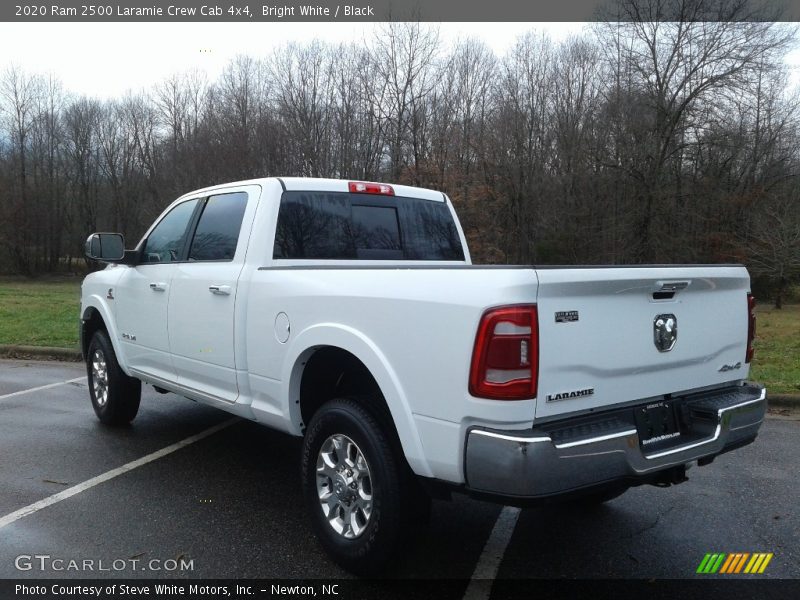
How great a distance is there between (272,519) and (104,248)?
8.83 ft

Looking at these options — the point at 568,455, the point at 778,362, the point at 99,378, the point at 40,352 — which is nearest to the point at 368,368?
the point at 568,455

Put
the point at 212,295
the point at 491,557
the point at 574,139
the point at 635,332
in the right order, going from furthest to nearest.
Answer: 1. the point at 574,139
2. the point at 212,295
3. the point at 491,557
4. the point at 635,332

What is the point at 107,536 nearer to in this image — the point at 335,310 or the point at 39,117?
the point at 335,310

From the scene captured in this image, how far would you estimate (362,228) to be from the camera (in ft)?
15.3

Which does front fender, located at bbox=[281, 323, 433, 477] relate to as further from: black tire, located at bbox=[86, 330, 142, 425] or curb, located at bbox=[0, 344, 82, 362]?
curb, located at bbox=[0, 344, 82, 362]

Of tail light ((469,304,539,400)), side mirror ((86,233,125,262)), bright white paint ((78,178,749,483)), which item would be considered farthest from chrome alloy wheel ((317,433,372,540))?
side mirror ((86,233,125,262))

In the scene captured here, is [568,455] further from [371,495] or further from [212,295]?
[212,295]

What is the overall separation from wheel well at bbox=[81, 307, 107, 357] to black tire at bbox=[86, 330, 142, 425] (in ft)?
0.37

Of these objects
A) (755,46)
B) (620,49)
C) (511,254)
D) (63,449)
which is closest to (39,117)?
(511,254)

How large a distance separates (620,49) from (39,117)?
45561mm

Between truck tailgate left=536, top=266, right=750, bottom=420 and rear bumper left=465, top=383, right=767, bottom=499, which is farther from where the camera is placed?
truck tailgate left=536, top=266, right=750, bottom=420

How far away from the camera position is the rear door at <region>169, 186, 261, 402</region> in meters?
4.31

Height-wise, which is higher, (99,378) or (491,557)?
(99,378)

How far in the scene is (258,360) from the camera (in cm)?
401
